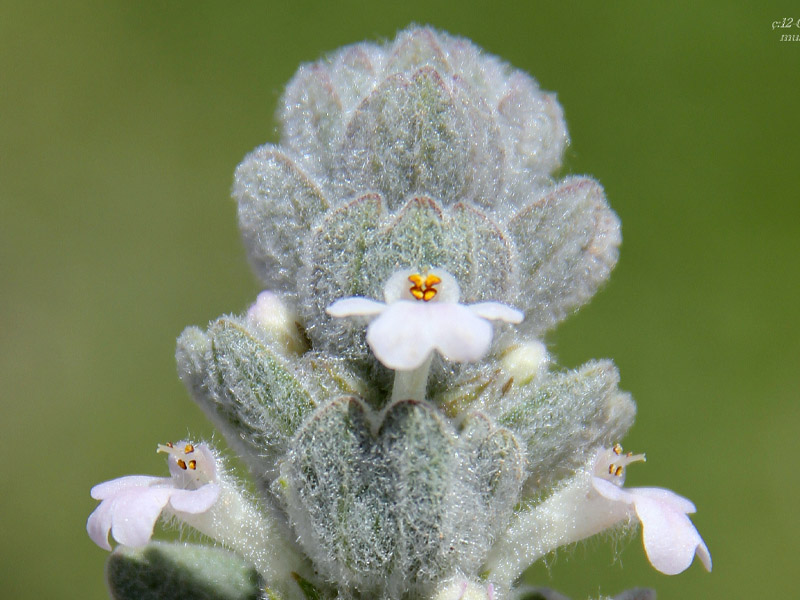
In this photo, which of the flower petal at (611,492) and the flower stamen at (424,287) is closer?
the flower stamen at (424,287)

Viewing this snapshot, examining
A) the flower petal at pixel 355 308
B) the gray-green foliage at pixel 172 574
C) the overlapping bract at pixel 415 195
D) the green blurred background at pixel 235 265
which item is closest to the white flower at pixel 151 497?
the gray-green foliage at pixel 172 574

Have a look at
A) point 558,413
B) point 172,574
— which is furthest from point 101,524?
point 558,413

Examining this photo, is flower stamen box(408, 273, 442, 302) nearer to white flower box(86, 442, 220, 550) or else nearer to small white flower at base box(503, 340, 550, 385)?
small white flower at base box(503, 340, 550, 385)

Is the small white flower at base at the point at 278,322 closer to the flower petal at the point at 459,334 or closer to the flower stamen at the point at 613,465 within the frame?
the flower petal at the point at 459,334

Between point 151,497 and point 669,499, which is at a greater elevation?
point 151,497

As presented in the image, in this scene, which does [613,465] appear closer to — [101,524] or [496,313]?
[496,313]

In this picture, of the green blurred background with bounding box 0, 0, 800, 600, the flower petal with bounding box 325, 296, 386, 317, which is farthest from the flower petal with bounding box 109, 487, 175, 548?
the green blurred background with bounding box 0, 0, 800, 600

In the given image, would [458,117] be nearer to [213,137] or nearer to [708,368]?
[708,368]

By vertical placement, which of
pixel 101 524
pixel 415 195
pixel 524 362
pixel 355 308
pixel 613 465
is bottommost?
pixel 613 465
